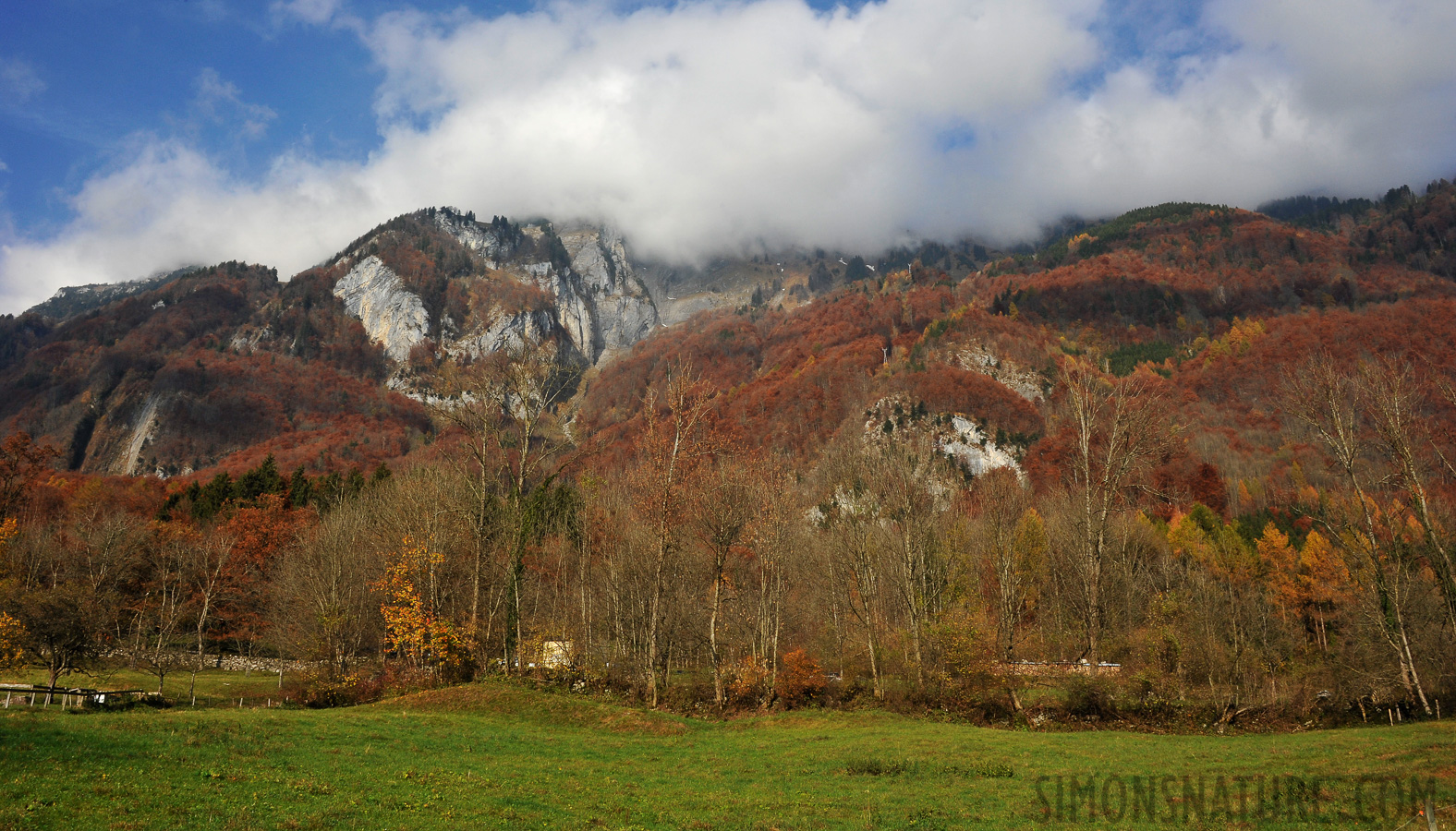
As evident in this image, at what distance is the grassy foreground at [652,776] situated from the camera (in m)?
11.8

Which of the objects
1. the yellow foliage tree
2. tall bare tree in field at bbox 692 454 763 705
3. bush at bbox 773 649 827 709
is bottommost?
bush at bbox 773 649 827 709

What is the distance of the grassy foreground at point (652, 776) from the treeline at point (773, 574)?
28.1ft

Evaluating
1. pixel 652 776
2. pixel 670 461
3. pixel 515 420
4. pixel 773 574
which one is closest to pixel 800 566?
pixel 773 574

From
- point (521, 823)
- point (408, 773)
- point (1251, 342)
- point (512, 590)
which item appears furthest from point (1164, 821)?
point (1251, 342)

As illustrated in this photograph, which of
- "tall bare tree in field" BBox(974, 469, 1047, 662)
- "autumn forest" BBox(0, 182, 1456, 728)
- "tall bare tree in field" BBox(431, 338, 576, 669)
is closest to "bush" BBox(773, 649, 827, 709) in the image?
"autumn forest" BBox(0, 182, 1456, 728)

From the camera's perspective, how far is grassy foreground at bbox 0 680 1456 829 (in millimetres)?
11758

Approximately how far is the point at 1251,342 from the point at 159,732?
19223 centimetres

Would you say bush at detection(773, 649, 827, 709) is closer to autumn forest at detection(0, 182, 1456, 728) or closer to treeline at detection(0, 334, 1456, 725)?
treeline at detection(0, 334, 1456, 725)

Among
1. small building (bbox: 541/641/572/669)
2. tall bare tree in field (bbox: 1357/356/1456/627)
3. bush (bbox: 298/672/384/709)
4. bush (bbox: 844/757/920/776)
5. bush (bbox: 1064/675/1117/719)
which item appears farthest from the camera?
small building (bbox: 541/641/572/669)

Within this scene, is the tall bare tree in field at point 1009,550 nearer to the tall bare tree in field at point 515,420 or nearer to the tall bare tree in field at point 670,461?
the tall bare tree in field at point 670,461

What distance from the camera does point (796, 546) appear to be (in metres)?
59.8

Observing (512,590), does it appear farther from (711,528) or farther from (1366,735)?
(1366,735)

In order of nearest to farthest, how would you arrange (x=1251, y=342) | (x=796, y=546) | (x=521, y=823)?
(x=521, y=823) < (x=796, y=546) < (x=1251, y=342)

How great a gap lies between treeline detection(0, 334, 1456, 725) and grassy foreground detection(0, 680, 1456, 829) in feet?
28.1
